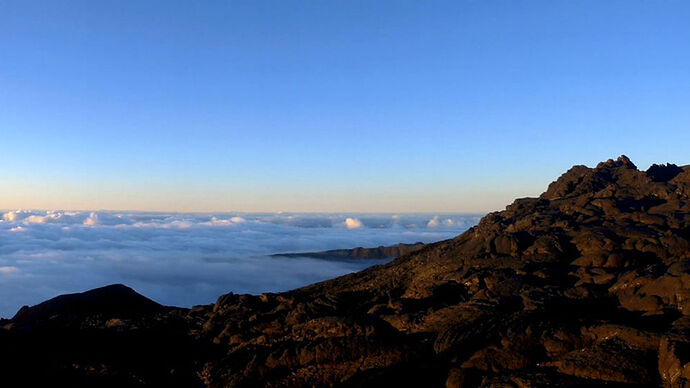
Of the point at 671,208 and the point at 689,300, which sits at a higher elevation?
the point at 671,208

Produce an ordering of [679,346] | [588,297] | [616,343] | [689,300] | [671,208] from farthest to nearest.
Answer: [671,208] → [588,297] → [689,300] → [616,343] → [679,346]

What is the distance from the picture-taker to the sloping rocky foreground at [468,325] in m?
16.4

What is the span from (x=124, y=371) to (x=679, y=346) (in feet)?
76.9

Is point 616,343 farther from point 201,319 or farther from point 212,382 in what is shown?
point 201,319

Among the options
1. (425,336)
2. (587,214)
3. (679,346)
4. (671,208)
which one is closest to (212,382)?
(425,336)

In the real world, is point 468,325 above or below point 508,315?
below

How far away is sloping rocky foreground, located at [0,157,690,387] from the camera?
16391mm

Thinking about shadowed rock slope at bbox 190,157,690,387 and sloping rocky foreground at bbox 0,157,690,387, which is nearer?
shadowed rock slope at bbox 190,157,690,387

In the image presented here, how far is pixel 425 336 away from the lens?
21.0m

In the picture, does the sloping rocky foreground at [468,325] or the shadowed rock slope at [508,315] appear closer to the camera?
the shadowed rock slope at [508,315]

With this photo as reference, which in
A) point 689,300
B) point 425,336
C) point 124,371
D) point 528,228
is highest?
point 528,228

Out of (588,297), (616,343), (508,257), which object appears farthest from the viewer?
(508,257)

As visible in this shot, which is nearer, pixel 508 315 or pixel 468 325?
pixel 468 325

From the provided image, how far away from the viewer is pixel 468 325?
→ 66.2 ft
